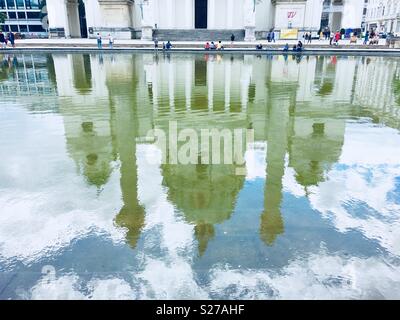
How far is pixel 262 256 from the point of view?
374 centimetres

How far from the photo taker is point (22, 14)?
74875 mm

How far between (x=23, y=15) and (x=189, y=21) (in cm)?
4818

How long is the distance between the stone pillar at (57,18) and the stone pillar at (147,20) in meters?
11.3

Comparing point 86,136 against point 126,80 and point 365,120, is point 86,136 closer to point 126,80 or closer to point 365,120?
point 365,120

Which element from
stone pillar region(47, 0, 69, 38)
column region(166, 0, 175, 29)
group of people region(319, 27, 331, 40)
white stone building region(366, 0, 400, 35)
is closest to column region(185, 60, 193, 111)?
column region(166, 0, 175, 29)

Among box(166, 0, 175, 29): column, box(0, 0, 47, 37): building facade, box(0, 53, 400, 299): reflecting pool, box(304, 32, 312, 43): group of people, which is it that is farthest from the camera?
box(0, 0, 47, 37): building facade

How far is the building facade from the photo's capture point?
7412 centimetres

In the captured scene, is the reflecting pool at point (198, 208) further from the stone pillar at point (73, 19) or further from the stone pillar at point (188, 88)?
the stone pillar at point (73, 19)

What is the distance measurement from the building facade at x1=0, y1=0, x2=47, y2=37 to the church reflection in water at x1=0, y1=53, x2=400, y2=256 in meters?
69.1

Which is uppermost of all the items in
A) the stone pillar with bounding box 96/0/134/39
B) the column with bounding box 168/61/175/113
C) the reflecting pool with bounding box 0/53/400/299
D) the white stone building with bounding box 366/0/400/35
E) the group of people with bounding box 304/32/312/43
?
the white stone building with bounding box 366/0/400/35

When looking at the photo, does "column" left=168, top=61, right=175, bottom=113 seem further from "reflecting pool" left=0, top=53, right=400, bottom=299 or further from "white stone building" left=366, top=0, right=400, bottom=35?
"white stone building" left=366, top=0, right=400, bottom=35

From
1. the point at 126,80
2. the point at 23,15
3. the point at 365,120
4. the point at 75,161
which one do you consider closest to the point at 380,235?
the point at 75,161

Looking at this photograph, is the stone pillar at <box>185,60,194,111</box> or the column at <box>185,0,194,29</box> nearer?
the stone pillar at <box>185,60,194,111</box>

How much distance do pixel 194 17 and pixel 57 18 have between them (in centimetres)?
1800
